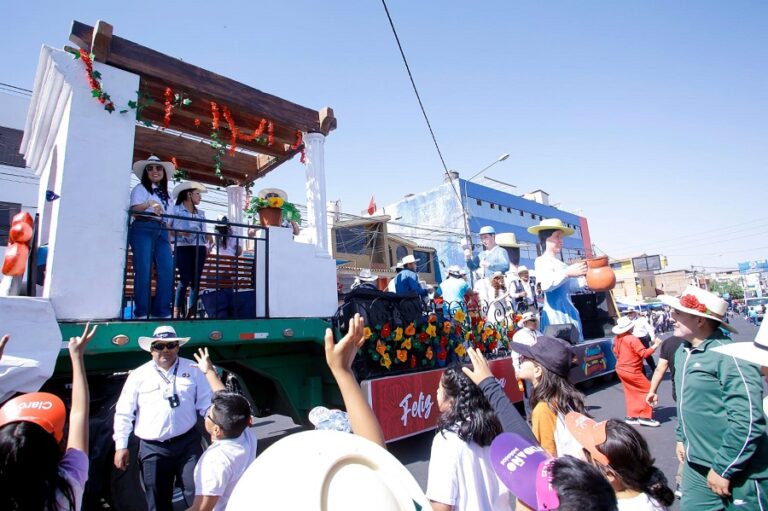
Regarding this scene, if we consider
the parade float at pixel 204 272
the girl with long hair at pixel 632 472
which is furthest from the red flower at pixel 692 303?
the parade float at pixel 204 272

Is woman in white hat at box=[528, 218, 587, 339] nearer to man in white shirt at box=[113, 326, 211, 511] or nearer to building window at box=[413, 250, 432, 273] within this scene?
man in white shirt at box=[113, 326, 211, 511]

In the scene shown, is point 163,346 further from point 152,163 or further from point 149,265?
point 152,163

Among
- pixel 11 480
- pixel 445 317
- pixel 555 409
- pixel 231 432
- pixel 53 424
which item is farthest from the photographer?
pixel 445 317

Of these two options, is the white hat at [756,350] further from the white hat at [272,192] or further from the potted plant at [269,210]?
the white hat at [272,192]

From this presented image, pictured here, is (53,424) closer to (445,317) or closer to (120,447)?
(120,447)

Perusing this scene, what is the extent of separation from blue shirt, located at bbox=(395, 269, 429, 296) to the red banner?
3.66ft

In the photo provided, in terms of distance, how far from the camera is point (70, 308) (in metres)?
3.29

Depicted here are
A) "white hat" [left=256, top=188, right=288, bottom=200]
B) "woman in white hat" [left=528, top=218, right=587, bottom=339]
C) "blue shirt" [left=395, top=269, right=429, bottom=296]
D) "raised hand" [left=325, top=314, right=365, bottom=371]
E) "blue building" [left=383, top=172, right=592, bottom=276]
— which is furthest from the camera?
"blue building" [left=383, top=172, right=592, bottom=276]

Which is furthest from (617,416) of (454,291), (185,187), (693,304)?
(185,187)

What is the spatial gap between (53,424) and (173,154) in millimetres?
4724

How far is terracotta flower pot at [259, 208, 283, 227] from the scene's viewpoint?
4.74m

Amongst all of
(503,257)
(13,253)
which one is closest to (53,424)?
(13,253)

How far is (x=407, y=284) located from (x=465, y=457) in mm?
4069

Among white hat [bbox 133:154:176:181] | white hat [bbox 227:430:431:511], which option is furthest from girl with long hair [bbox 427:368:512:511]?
white hat [bbox 133:154:176:181]
